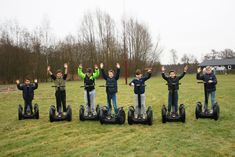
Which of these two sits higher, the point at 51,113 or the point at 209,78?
the point at 209,78

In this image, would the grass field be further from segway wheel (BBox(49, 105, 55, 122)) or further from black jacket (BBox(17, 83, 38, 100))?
black jacket (BBox(17, 83, 38, 100))

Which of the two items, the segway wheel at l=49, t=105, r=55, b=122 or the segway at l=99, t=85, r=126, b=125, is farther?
the segway wheel at l=49, t=105, r=55, b=122

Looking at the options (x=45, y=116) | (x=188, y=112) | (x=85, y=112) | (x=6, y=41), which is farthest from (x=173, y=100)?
(x=6, y=41)

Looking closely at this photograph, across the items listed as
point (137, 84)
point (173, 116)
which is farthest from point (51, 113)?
point (173, 116)

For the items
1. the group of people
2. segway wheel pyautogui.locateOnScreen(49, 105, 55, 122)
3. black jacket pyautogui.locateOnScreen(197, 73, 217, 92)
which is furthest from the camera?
segway wheel pyautogui.locateOnScreen(49, 105, 55, 122)

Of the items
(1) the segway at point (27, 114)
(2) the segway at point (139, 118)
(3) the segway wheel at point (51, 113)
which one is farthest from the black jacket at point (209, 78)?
(1) the segway at point (27, 114)

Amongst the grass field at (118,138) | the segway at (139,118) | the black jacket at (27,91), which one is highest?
the black jacket at (27,91)

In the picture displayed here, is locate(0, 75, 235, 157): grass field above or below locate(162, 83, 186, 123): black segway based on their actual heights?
below

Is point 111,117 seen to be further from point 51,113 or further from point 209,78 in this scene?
point 209,78

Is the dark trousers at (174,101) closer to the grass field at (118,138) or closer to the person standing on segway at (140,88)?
the grass field at (118,138)

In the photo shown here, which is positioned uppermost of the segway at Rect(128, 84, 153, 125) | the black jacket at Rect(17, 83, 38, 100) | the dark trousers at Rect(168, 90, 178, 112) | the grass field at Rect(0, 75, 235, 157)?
the black jacket at Rect(17, 83, 38, 100)

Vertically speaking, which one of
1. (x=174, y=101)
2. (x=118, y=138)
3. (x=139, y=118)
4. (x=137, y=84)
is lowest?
(x=118, y=138)

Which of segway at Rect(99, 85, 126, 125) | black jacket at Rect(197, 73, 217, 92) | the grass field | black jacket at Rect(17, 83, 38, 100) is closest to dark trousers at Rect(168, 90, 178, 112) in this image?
the grass field

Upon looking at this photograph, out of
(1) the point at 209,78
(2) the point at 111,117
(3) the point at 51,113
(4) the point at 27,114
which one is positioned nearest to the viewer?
(2) the point at 111,117
